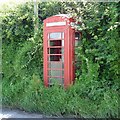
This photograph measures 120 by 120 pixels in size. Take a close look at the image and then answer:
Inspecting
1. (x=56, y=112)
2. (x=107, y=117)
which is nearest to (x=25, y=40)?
(x=56, y=112)

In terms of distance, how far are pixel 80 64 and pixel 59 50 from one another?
0.63 m

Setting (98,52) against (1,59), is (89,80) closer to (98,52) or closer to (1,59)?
(98,52)

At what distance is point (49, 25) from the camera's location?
6.98 meters

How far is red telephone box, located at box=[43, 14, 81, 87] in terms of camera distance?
6.66 meters

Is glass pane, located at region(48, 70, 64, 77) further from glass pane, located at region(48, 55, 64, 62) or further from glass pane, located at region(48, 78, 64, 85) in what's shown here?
glass pane, located at region(48, 55, 64, 62)

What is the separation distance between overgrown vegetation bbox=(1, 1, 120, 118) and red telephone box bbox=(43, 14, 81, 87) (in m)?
0.22

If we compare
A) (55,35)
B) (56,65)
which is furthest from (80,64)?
(55,35)

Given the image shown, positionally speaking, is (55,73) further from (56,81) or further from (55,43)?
(55,43)

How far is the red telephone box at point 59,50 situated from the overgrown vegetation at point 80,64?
22 centimetres

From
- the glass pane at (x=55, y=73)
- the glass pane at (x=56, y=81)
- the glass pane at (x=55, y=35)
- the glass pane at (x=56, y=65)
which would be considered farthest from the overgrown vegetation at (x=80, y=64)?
the glass pane at (x=55, y=35)

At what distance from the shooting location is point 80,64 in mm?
6738

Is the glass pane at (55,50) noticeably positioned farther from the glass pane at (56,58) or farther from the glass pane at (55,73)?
the glass pane at (55,73)

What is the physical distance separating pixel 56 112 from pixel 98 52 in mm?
1681

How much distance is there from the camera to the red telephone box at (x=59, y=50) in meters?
6.66
